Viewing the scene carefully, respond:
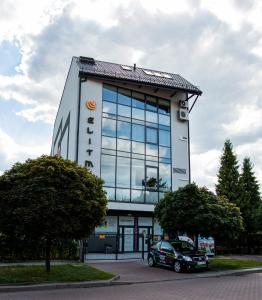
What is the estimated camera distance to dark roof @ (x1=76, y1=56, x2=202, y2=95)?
3171 centimetres

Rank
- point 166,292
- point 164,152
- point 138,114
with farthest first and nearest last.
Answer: point 164,152
point 138,114
point 166,292

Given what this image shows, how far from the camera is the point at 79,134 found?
30.2m

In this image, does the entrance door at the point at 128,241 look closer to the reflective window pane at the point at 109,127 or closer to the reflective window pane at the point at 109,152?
the reflective window pane at the point at 109,152

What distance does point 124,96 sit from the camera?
3297cm

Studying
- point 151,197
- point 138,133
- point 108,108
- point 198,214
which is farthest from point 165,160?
point 198,214

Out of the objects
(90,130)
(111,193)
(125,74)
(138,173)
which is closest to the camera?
(111,193)

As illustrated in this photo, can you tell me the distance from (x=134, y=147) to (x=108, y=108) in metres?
3.75

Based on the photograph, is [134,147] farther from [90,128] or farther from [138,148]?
[90,128]

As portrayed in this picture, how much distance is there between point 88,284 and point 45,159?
16.3 feet

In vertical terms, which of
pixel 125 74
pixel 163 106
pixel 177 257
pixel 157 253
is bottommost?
pixel 177 257

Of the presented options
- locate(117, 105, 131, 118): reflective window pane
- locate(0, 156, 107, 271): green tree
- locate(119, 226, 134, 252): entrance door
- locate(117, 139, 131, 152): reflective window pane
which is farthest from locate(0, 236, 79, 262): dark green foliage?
locate(117, 105, 131, 118): reflective window pane

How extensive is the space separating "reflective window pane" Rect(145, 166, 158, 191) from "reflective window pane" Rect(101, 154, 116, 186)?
9.81 ft

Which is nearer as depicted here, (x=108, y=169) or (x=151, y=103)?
(x=108, y=169)

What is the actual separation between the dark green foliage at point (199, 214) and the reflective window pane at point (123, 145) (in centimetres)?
1065
